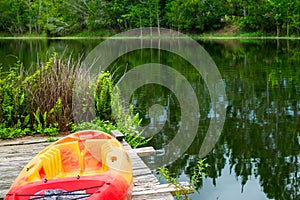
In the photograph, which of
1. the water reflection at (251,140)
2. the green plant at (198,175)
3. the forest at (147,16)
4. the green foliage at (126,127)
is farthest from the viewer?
the forest at (147,16)

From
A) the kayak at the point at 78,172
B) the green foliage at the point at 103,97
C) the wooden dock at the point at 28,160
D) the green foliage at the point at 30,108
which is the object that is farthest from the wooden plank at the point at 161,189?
the green foliage at the point at 103,97

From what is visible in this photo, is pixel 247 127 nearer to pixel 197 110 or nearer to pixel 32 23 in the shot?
pixel 197 110

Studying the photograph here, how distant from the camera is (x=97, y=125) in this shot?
610cm

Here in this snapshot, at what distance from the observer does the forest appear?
34750mm

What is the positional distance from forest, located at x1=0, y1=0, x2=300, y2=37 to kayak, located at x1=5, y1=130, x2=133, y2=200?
3090 cm

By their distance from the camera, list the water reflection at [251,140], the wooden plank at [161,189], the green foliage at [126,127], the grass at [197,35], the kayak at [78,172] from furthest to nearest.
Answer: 1. the grass at [197,35]
2. the green foliage at [126,127]
3. the water reflection at [251,140]
4. the wooden plank at [161,189]
5. the kayak at [78,172]

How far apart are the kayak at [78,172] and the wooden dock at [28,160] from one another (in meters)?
0.35

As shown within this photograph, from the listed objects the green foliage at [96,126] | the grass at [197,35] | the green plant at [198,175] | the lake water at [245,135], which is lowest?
the grass at [197,35]

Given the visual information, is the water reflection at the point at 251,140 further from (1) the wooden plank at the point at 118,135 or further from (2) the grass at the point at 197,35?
(2) the grass at the point at 197,35

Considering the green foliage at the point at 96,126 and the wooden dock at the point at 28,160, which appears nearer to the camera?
the wooden dock at the point at 28,160

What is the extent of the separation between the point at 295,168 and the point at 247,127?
2.18 m

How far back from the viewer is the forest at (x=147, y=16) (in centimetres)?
3475

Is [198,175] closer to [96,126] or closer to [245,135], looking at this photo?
[96,126]

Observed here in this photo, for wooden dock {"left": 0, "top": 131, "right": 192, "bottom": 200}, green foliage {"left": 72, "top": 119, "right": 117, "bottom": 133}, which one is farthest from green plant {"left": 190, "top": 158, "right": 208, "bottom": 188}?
green foliage {"left": 72, "top": 119, "right": 117, "bottom": 133}
